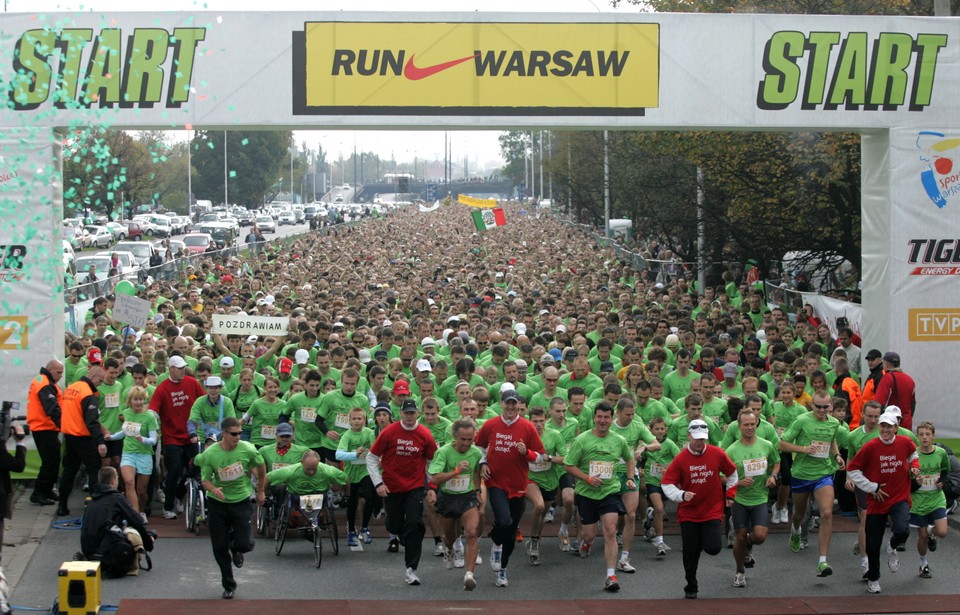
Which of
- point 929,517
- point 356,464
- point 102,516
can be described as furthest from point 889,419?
point 102,516

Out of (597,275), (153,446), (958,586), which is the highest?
(597,275)

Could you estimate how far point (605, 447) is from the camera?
11641 mm

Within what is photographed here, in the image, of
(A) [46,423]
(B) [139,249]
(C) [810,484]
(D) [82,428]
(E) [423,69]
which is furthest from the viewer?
(B) [139,249]

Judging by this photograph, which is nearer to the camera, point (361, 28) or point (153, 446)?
point (153, 446)

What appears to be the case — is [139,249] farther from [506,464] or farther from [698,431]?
[698,431]

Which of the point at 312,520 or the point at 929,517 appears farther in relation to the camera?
the point at 312,520

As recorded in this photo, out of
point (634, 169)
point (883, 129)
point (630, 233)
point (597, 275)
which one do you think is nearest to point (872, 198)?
point (883, 129)

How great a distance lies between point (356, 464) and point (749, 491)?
3.80 meters

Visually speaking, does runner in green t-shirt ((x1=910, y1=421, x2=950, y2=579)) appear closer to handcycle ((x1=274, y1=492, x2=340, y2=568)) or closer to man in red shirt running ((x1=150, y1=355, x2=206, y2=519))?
handcycle ((x1=274, y1=492, x2=340, y2=568))

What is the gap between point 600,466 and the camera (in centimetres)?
1158

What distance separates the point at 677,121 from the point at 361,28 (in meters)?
3.68

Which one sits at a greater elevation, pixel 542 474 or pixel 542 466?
pixel 542 466

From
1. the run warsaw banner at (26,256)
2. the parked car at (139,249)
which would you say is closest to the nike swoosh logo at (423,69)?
the run warsaw banner at (26,256)

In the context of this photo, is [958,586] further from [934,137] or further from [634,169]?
[634,169]
